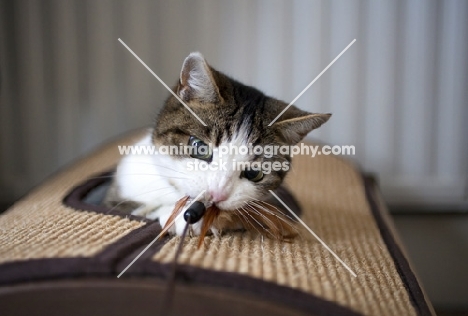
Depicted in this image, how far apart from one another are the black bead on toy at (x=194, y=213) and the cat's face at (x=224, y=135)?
0.05 m

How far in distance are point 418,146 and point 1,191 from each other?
5.00 feet

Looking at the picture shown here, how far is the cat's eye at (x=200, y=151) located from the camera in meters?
0.85

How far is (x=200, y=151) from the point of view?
2.81ft

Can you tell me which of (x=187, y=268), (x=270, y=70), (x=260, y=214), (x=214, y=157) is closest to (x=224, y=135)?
(x=214, y=157)

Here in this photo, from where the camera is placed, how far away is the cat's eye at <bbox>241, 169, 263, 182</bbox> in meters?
0.86

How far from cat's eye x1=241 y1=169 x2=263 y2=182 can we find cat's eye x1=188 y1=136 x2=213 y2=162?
75 mm

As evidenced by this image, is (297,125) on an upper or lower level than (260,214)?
upper

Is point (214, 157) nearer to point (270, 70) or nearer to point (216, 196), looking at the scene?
point (216, 196)

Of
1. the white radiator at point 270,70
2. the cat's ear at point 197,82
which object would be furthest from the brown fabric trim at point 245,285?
the white radiator at point 270,70

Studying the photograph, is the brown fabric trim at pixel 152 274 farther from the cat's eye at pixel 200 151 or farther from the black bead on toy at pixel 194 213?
the cat's eye at pixel 200 151

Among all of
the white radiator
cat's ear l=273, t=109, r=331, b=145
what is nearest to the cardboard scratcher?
cat's ear l=273, t=109, r=331, b=145

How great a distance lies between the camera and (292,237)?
2.85ft

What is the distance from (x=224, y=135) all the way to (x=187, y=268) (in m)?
0.38

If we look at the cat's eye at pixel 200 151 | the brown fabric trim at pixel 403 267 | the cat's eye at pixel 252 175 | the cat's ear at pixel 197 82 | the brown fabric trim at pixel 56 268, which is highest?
the cat's ear at pixel 197 82
